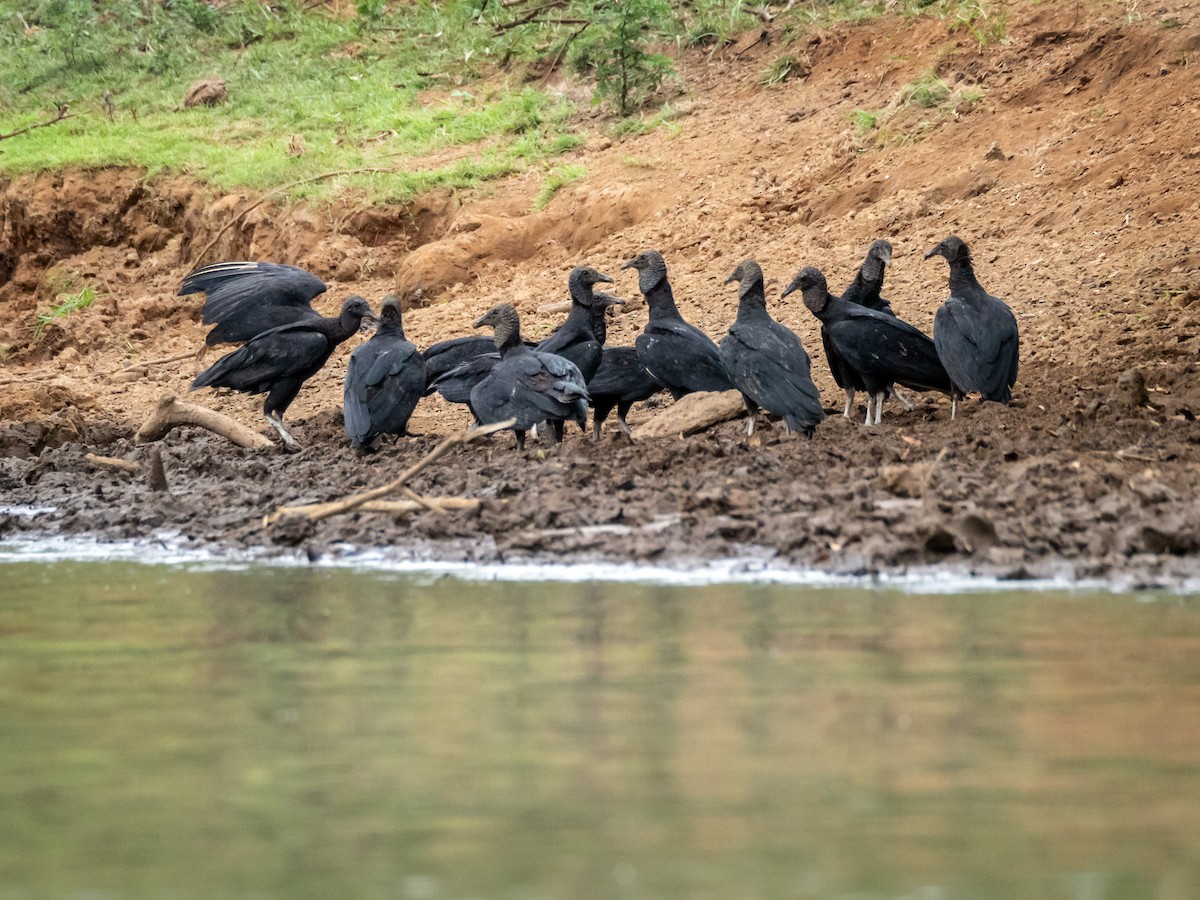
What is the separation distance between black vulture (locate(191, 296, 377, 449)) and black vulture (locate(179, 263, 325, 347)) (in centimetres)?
24

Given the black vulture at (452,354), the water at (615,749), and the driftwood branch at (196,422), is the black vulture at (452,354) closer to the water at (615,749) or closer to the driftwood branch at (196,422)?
the driftwood branch at (196,422)

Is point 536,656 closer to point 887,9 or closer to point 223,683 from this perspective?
point 223,683

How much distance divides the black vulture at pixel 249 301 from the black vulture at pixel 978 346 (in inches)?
162

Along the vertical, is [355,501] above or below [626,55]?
below

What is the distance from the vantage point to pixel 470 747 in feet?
11.6

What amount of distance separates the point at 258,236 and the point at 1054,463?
433 inches

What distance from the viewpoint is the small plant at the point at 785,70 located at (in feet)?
51.9

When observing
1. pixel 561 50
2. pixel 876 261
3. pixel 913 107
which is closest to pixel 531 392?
pixel 876 261

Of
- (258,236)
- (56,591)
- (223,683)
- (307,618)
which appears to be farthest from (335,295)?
(223,683)

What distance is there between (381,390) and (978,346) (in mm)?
3354

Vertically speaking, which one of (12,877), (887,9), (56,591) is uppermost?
(887,9)

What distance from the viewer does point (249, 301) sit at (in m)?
11.2

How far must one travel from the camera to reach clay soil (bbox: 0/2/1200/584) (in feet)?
21.6

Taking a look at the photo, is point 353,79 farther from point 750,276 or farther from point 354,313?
point 750,276
